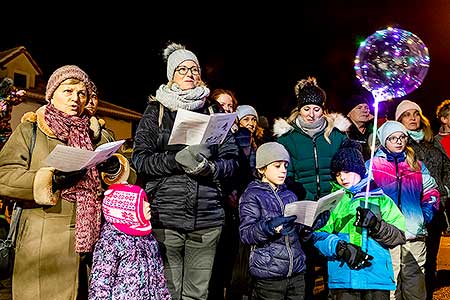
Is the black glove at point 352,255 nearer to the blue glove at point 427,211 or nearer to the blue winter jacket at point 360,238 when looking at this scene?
the blue winter jacket at point 360,238

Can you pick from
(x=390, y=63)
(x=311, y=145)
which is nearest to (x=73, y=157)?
(x=311, y=145)

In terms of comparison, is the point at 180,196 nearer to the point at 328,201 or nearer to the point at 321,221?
the point at 328,201

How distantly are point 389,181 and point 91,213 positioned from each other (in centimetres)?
299

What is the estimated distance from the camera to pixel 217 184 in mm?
4523

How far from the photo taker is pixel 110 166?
4.07 metres

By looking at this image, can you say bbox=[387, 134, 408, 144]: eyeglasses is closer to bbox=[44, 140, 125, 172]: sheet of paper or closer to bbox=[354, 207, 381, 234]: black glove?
bbox=[354, 207, 381, 234]: black glove

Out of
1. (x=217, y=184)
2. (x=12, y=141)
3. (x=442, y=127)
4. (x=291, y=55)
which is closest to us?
(x=12, y=141)

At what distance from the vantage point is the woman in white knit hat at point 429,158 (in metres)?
6.44

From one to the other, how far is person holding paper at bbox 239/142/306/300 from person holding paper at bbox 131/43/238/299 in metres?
0.29

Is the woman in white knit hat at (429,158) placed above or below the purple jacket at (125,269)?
above

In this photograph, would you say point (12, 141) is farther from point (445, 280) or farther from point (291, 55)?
point (291, 55)

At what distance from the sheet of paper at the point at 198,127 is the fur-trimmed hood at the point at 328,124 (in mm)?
1488

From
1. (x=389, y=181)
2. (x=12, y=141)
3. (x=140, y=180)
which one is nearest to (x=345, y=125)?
(x=389, y=181)

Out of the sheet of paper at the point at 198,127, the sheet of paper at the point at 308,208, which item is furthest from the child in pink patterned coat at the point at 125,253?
the sheet of paper at the point at 308,208
